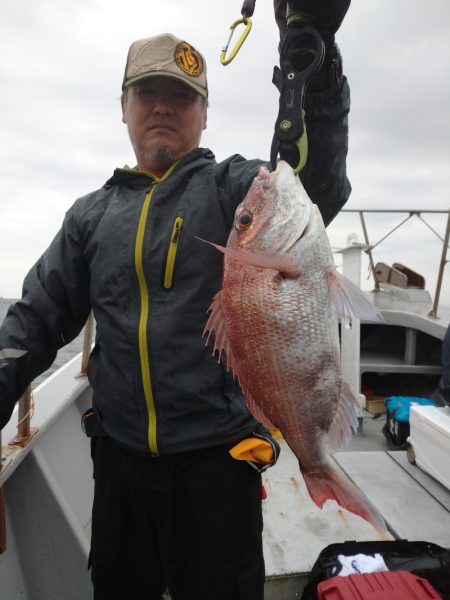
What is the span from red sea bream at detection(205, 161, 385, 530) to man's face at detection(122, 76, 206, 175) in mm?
691

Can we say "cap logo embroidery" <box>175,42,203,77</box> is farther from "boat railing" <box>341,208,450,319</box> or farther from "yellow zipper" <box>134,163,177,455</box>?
"boat railing" <box>341,208,450,319</box>

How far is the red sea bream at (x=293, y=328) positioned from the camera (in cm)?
A: 152

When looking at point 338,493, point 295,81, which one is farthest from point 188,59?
point 338,493

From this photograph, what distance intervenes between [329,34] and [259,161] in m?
0.56

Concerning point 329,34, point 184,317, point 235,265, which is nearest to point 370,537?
A: point 184,317

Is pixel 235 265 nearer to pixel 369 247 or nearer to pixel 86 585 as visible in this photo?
pixel 86 585

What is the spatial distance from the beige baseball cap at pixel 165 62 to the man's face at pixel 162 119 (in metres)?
0.04

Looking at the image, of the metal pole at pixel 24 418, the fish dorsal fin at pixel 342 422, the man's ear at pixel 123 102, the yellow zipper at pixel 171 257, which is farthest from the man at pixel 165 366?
the metal pole at pixel 24 418

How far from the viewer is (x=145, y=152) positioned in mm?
2125

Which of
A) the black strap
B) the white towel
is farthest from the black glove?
the white towel

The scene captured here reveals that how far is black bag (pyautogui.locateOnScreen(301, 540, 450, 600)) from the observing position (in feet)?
7.63

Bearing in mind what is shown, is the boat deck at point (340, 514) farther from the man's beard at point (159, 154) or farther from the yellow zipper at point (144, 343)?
the man's beard at point (159, 154)

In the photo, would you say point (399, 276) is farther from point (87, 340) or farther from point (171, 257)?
point (171, 257)

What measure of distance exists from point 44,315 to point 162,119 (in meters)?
1.07
